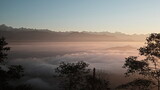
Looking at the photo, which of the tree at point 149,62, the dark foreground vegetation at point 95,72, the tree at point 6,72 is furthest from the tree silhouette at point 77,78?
the tree at point 6,72

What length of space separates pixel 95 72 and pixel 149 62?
8.20 m

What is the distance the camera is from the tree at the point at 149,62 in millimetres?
37031

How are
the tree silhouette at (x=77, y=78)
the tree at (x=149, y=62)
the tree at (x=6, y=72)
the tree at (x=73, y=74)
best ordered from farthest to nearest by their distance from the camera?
the tree at (x=73, y=74)
the tree silhouette at (x=77, y=78)
the tree at (x=149, y=62)
the tree at (x=6, y=72)

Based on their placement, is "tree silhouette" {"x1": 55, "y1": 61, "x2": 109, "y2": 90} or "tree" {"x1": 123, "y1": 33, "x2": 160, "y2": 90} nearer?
"tree" {"x1": 123, "y1": 33, "x2": 160, "y2": 90}

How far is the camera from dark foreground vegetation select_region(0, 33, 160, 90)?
102 feet

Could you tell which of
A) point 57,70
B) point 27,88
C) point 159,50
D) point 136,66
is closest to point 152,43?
point 159,50

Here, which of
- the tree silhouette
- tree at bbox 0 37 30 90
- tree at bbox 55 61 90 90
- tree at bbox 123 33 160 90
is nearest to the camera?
tree at bbox 0 37 30 90

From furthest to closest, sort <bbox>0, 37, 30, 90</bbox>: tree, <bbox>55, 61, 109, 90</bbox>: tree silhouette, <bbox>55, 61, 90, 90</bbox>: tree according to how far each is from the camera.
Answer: <bbox>55, 61, 90, 90</bbox>: tree
<bbox>55, 61, 109, 90</bbox>: tree silhouette
<bbox>0, 37, 30, 90</bbox>: tree

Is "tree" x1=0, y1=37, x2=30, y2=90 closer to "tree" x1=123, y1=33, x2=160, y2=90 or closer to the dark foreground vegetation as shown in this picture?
the dark foreground vegetation

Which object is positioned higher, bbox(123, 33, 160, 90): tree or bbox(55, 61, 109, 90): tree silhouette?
bbox(123, 33, 160, 90): tree

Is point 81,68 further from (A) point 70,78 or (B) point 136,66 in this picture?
(B) point 136,66

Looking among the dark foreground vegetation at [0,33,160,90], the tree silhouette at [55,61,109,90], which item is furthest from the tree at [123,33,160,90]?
the tree silhouette at [55,61,109,90]

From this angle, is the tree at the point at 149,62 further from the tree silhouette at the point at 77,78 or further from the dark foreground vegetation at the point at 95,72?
the tree silhouette at the point at 77,78

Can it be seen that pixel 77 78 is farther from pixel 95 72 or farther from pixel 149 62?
pixel 149 62
